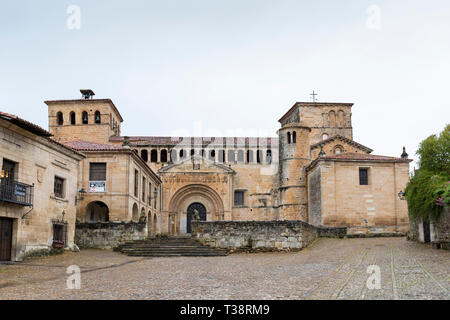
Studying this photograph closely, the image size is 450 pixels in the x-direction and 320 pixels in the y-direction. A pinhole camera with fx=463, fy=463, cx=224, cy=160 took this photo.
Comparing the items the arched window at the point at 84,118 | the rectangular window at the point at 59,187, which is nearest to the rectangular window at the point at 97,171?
the rectangular window at the point at 59,187

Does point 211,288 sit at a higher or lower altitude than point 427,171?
lower

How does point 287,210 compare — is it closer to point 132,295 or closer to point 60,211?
point 60,211

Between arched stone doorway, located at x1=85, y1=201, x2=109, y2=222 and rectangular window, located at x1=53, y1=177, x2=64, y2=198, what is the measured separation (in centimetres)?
666

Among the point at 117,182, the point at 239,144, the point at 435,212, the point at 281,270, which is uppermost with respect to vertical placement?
the point at 239,144

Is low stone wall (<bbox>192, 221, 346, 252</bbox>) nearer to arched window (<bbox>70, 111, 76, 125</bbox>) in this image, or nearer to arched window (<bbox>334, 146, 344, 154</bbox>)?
arched window (<bbox>334, 146, 344, 154</bbox>)

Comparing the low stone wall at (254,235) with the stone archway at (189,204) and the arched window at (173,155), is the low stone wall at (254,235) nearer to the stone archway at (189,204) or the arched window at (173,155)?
the stone archway at (189,204)

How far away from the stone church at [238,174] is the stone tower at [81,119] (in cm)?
10

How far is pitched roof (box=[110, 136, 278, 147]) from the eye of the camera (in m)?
46.1

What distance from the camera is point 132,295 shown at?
9.48 metres

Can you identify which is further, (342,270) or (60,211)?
(60,211)

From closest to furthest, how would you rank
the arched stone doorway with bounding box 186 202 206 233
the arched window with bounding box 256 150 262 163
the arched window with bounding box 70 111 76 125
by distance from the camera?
1. the arched stone doorway with bounding box 186 202 206 233
2. the arched window with bounding box 70 111 76 125
3. the arched window with bounding box 256 150 262 163

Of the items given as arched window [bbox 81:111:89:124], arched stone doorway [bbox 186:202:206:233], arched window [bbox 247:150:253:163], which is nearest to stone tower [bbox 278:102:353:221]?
arched window [bbox 247:150:253:163]

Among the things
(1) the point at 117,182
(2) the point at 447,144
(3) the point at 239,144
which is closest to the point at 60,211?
(1) the point at 117,182
